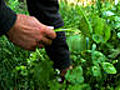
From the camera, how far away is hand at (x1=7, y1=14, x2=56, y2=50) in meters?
1.74

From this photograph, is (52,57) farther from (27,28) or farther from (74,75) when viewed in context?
(27,28)

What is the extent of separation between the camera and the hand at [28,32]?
5.71ft

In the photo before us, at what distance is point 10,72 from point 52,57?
38 cm

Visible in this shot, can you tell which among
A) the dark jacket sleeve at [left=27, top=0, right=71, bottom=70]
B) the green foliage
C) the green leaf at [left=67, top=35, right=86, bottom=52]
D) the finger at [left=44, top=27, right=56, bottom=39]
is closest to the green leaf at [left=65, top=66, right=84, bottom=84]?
the green foliage

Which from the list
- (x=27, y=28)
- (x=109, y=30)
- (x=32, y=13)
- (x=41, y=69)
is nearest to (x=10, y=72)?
(x=41, y=69)

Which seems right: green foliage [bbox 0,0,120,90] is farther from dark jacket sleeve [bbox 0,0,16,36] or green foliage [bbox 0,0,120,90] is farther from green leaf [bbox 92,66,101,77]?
dark jacket sleeve [bbox 0,0,16,36]

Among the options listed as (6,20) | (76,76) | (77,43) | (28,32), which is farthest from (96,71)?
(6,20)

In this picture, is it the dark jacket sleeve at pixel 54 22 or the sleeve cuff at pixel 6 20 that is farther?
the dark jacket sleeve at pixel 54 22

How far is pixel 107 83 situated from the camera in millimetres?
2107

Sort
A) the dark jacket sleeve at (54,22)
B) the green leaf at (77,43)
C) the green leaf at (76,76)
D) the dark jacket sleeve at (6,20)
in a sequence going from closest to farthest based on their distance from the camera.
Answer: the dark jacket sleeve at (6,20) < the green leaf at (76,76) < the dark jacket sleeve at (54,22) < the green leaf at (77,43)

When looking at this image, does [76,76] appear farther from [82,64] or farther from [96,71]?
[82,64]

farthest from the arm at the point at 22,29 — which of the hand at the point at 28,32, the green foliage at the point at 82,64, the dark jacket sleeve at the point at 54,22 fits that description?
the dark jacket sleeve at the point at 54,22

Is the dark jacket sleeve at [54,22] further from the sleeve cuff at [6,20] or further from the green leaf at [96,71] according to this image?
the sleeve cuff at [6,20]

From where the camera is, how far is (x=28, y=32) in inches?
68.9
